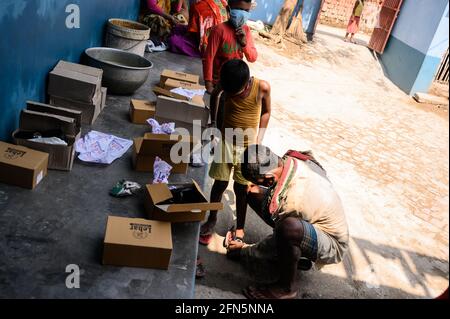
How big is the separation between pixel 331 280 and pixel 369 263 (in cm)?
49

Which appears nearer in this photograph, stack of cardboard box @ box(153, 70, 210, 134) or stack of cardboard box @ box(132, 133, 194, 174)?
stack of cardboard box @ box(132, 133, 194, 174)

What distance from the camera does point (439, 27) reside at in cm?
910

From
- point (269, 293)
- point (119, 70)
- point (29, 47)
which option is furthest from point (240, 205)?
point (29, 47)

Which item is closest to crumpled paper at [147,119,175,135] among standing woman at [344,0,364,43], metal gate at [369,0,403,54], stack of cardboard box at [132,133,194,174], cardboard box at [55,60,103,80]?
stack of cardboard box at [132,133,194,174]

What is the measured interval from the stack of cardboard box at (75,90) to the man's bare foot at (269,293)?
1.77 metres

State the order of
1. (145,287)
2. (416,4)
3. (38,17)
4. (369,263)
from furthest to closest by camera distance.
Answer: (416,4) → (369,263) → (38,17) → (145,287)

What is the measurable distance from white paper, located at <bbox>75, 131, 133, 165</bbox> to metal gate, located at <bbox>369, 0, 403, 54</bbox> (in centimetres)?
1132

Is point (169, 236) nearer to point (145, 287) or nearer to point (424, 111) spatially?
point (145, 287)

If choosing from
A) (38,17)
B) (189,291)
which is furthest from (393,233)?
(38,17)

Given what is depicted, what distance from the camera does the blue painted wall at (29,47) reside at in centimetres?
239

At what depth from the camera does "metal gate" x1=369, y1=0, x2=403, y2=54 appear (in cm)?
1185

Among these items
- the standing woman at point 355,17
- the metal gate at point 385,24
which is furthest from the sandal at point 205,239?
the standing woman at point 355,17

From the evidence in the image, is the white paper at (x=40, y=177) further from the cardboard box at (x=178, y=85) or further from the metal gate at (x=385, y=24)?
the metal gate at (x=385, y=24)

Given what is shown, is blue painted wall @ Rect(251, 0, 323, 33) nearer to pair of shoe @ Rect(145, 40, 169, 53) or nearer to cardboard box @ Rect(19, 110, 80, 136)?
pair of shoe @ Rect(145, 40, 169, 53)
